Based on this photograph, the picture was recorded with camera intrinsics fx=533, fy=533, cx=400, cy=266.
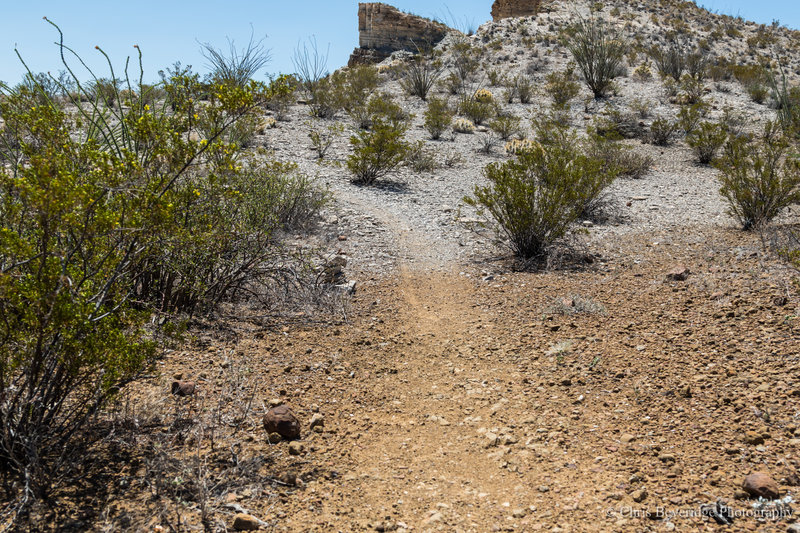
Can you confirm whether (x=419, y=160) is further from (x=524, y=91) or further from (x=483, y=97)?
(x=524, y=91)

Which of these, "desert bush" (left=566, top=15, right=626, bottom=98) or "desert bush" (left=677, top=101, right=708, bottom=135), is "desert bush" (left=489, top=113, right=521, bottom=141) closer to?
"desert bush" (left=677, top=101, right=708, bottom=135)

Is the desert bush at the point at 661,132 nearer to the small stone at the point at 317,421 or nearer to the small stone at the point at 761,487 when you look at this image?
the small stone at the point at 761,487

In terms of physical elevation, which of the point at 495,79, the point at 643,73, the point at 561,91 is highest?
the point at 643,73

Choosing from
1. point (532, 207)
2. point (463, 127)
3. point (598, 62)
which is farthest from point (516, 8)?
point (532, 207)

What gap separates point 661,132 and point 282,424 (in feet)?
46.0

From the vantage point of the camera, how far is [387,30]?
36.1 metres

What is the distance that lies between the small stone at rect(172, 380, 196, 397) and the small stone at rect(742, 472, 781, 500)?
3017 mm

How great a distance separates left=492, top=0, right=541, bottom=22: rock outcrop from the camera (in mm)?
36200

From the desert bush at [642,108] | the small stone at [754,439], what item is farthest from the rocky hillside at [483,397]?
the desert bush at [642,108]

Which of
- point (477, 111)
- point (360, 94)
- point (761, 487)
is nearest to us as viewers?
point (761, 487)

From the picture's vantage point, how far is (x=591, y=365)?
3.82 metres

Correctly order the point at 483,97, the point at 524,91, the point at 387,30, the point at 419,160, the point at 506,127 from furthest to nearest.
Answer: the point at 387,30 → the point at 524,91 → the point at 483,97 → the point at 506,127 → the point at 419,160

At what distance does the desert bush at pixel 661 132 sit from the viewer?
13.9 m

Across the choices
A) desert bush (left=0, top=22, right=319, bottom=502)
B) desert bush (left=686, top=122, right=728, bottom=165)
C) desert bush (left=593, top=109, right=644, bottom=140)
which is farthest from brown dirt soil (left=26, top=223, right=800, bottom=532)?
desert bush (left=593, top=109, right=644, bottom=140)
